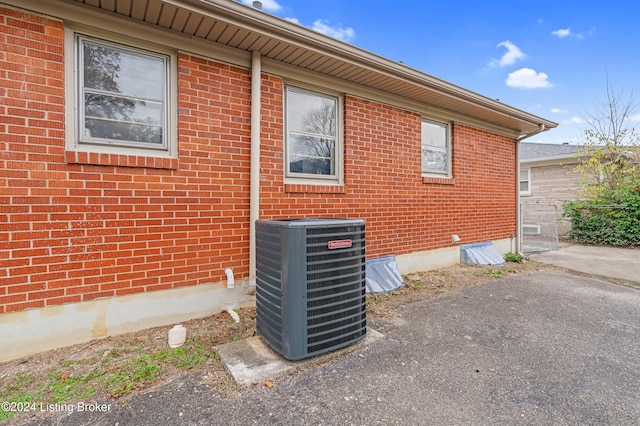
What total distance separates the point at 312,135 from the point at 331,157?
0.43 meters

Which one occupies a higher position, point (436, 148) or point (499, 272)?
point (436, 148)

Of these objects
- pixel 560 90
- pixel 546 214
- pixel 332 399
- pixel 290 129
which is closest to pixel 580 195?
pixel 546 214

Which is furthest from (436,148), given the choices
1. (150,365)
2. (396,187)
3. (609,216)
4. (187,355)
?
(609,216)

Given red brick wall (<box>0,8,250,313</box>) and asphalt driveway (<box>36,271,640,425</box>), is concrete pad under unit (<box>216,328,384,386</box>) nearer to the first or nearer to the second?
asphalt driveway (<box>36,271,640,425</box>)

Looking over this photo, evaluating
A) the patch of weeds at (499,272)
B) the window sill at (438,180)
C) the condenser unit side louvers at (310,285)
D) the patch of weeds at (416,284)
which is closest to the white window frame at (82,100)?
the condenser unit side louvers at (310,285)

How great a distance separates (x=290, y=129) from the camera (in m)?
3.85

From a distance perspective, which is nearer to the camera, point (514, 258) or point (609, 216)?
point (514, 258)

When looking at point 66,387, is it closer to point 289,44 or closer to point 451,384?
point 451,384

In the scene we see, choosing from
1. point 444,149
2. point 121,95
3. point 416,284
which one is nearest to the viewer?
point 121,95

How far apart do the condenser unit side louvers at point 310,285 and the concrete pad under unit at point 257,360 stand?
0.07m

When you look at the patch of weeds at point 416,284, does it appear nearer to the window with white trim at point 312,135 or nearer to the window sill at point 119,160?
the window with white trim at point 312,135

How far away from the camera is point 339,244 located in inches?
93.6

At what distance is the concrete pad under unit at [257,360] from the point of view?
2102 mm

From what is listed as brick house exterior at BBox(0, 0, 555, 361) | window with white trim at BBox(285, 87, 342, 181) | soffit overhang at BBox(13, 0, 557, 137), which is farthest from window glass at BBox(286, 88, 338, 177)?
soffit overhang at BBox(13, 0, 557, 137)
